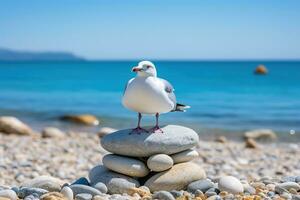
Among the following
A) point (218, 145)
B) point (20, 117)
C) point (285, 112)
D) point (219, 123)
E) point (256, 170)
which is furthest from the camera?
point (285, 112)

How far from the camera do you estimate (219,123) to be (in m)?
19.5

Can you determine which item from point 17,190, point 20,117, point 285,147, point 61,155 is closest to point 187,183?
point 17,190

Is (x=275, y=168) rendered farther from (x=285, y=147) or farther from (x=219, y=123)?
(x=219, y=123)

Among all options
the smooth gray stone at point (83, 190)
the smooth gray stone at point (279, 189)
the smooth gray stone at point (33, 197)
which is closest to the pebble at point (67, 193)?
the smooth gray stone at point (83, 190)

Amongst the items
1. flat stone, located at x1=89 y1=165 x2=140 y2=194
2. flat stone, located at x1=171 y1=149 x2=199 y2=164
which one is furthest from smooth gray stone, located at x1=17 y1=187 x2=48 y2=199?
flat stone, located at x1=171 y1=149 x2=199 y2=164

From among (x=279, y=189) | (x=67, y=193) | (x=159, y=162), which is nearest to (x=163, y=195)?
(x=159, y=162)

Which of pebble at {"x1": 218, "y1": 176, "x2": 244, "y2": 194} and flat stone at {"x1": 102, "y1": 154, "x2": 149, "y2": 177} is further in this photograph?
flat stone at {"x1": 102, "y1": 154, "x2": 149, "y2": 177}

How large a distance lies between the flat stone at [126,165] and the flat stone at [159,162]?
0.42ft

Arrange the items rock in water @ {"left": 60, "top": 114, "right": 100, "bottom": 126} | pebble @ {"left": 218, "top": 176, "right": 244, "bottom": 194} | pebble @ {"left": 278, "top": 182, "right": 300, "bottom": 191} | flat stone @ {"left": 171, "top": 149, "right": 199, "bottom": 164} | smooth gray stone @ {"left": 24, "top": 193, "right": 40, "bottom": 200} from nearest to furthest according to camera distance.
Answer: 1. smooth gray stone @ {"left": 24, "top": 193, "right": 40, "bottom": 200}
2. pebble @ {"left": 218, "top": 176, "right": 244, "bottom": 194}
3. pebble @ {"left": 278, "top": 182, "right": 300, "bottom": 191}
4. flat stone @ {"left": 171, "top": 149, "right": 199, "bottom": 164}
5. rock in water @ {"left": 60, "top": 114, "right": 100, "bottom": 126}

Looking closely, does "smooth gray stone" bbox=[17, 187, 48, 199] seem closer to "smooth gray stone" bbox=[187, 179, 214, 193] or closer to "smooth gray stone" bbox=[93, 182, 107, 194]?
"smooth gray stone" bbox=[93, 182, 107, 194]

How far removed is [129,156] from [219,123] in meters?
13.6

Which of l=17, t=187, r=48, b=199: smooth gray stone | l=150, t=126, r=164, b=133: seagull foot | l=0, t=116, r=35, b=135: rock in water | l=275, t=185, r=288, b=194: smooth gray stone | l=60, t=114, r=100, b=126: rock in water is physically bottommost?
l=17, t=187, r=48, b=199: smooth gray stone

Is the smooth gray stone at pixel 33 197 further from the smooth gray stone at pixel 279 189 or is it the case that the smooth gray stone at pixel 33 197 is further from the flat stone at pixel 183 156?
the smooth gray stone at pixel 279 189

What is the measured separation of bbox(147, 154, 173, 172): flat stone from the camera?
5891 mm
